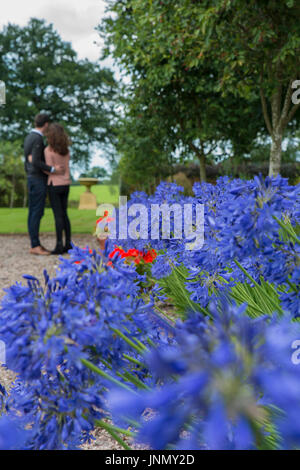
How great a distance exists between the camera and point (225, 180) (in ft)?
8.07

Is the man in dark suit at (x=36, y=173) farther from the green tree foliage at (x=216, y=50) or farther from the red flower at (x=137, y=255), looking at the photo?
the red flower at (x=137, y=255)

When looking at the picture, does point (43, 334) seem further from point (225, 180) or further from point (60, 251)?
point (60, 251)

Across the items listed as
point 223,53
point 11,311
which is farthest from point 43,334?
point 223,53

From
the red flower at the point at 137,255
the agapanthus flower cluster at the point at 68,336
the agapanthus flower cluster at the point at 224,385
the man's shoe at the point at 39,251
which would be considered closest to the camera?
the agapanthus flower cluster at the point at 224,385

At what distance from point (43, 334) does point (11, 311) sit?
0.36ft

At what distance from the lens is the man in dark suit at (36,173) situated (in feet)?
24.8

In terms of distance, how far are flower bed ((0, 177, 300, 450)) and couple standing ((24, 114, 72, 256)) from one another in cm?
686

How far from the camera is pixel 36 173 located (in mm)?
7906

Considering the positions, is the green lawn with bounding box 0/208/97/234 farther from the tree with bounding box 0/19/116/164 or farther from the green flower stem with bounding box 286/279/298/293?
the green flower stem with bounding box 286/279/298/293

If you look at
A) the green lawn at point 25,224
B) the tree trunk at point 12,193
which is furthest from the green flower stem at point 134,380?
the tree trunk at point 12,193

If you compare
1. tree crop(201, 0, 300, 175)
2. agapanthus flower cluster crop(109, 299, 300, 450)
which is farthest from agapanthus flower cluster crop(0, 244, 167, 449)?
tree crop(201, 0, 300, 175)

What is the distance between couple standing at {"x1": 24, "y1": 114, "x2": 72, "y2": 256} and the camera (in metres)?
7.59

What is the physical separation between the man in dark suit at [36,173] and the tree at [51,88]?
1024 cm

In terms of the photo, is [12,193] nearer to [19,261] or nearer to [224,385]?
[19,261]
